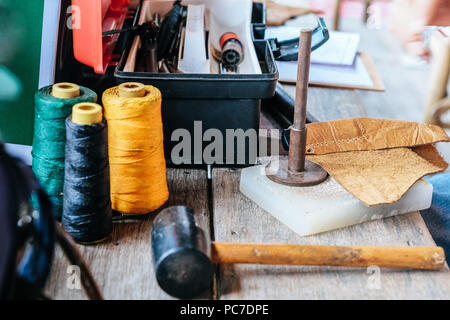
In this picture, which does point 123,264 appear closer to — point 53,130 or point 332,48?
point 53,130

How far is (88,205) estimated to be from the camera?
0.77m

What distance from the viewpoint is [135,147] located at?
81 cm

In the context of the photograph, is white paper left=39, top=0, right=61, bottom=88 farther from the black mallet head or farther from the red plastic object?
the black mallet head

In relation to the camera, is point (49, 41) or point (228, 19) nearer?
point (49, 41)

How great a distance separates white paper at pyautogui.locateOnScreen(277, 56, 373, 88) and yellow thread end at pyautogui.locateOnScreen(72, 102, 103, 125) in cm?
77

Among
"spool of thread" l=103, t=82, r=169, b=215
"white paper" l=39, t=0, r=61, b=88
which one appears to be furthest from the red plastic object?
"spool of thread" l=103, t=82, r=169, b=215

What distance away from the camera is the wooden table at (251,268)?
0.72m

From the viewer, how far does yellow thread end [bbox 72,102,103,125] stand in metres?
Answer: 0.73

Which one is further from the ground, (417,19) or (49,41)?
(49,41)

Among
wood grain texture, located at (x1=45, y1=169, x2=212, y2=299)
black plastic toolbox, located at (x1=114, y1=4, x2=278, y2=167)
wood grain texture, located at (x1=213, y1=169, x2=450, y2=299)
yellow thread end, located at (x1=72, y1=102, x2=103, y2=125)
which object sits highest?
yellow thread end, located at (x1=72, y1=102, x2=103, y2=125)

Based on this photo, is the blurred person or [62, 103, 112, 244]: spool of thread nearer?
[62, 103, 112, 244]: spool of thread

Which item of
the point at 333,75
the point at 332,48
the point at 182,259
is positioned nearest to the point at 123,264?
the point at 182,259

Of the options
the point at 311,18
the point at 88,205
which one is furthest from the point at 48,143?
the point at 311,18

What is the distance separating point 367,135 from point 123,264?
511mm
